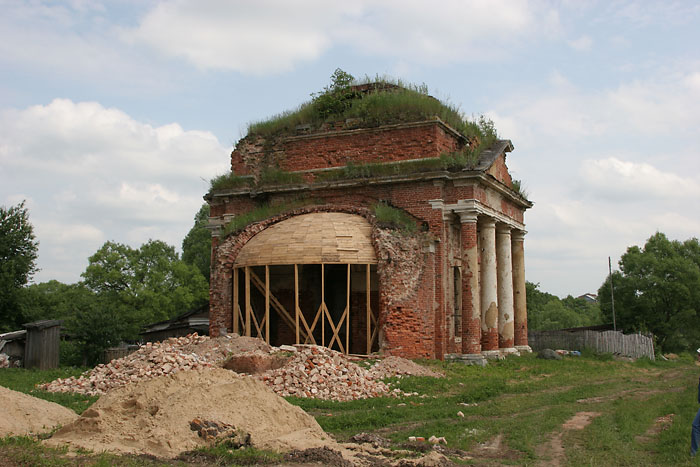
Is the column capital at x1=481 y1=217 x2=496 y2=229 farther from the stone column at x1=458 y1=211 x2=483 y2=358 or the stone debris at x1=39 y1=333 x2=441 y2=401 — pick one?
the stone debris at x1=39 y1=333 x2=441 y2=401

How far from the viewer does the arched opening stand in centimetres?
1944

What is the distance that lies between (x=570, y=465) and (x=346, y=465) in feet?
9.59

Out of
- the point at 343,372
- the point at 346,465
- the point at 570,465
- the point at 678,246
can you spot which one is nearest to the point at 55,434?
the point at 346,465

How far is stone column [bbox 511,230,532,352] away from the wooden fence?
266 cm

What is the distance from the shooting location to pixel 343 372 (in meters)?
15.5

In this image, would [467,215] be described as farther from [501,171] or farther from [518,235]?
[518,235]

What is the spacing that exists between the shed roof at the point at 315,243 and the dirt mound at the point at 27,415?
941 cm

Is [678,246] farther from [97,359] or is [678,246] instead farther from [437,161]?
[97,359]

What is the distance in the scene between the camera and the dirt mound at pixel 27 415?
929 cm

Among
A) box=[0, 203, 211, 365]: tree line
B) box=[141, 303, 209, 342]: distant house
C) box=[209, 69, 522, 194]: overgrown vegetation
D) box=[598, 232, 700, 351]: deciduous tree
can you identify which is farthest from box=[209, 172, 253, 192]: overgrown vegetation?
box=[598, 232, 700, 351]: deciduous tree

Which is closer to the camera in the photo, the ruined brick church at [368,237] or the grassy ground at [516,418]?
the grassy ground at [516,418]

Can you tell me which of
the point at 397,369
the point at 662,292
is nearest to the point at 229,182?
the point at 397,369

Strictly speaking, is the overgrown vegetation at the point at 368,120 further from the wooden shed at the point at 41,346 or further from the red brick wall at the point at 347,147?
the wooden shed at the point at 41,346

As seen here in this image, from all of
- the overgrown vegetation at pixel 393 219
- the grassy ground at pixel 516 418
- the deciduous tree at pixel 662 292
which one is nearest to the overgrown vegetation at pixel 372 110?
the overgrown vegetation at pixel 393 219
